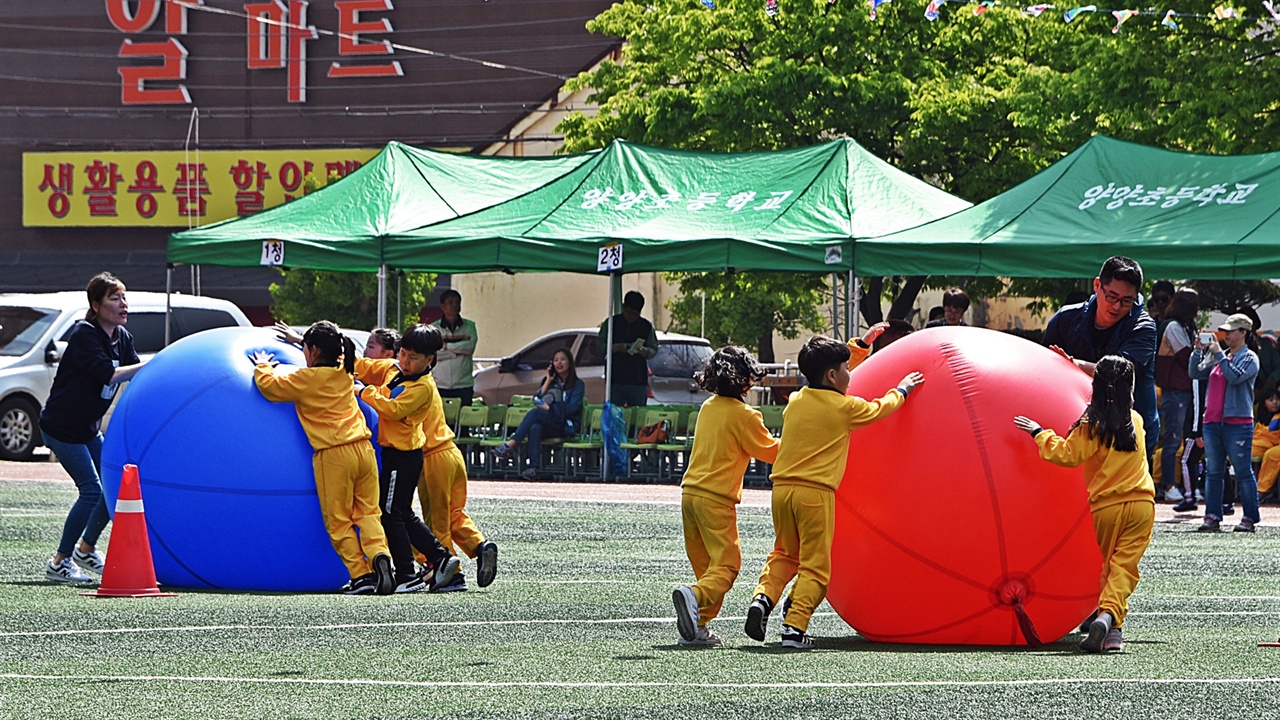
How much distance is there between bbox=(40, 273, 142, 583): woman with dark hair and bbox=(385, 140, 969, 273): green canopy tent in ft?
30.4

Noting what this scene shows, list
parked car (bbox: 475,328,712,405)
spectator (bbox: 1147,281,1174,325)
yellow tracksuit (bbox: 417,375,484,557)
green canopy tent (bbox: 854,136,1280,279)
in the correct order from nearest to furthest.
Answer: yellow tracksuit (bbox: 417,375,484,557)
spectator (bbox: 1147,281,1174,325)
green canopy tent (bbox: 854,136,1280,279)
parked car (bbox: 475,328,712,405)

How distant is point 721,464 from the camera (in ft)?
28.4

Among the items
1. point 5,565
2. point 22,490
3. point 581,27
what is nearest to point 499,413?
point 22,490

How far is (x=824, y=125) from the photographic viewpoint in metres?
31.1

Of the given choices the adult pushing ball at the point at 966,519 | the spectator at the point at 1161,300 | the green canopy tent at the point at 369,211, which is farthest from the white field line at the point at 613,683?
the green canopy tent at the point at 369,211

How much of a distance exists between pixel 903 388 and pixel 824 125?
2318 centimetres

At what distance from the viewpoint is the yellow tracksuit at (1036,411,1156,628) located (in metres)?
8.13

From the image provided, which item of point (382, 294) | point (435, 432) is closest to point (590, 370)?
point (382, 294)

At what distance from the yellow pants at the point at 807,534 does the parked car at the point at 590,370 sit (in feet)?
58.5

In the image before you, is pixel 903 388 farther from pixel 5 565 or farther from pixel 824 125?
pixel 824 125

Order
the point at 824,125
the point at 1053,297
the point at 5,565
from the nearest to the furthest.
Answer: the point at 5,565 < the point at 1053,297 < the point at 824,125

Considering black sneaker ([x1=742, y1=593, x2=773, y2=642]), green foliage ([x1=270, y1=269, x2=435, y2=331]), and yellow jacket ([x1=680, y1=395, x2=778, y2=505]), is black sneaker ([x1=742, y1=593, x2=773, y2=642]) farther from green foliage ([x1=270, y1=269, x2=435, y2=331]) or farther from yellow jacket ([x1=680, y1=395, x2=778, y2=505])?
green foliage ([x1=270, y1=269, x2=435, y2=331])

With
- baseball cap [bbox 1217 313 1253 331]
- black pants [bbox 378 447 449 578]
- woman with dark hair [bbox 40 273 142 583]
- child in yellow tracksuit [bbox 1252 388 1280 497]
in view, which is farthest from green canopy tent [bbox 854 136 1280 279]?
woman with dark hair [bbox 40 273 142 583]

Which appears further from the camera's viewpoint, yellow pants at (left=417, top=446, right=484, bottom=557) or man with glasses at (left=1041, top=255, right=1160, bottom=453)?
yellow pants at (left=417, top=446, right=484, bottom=557)
